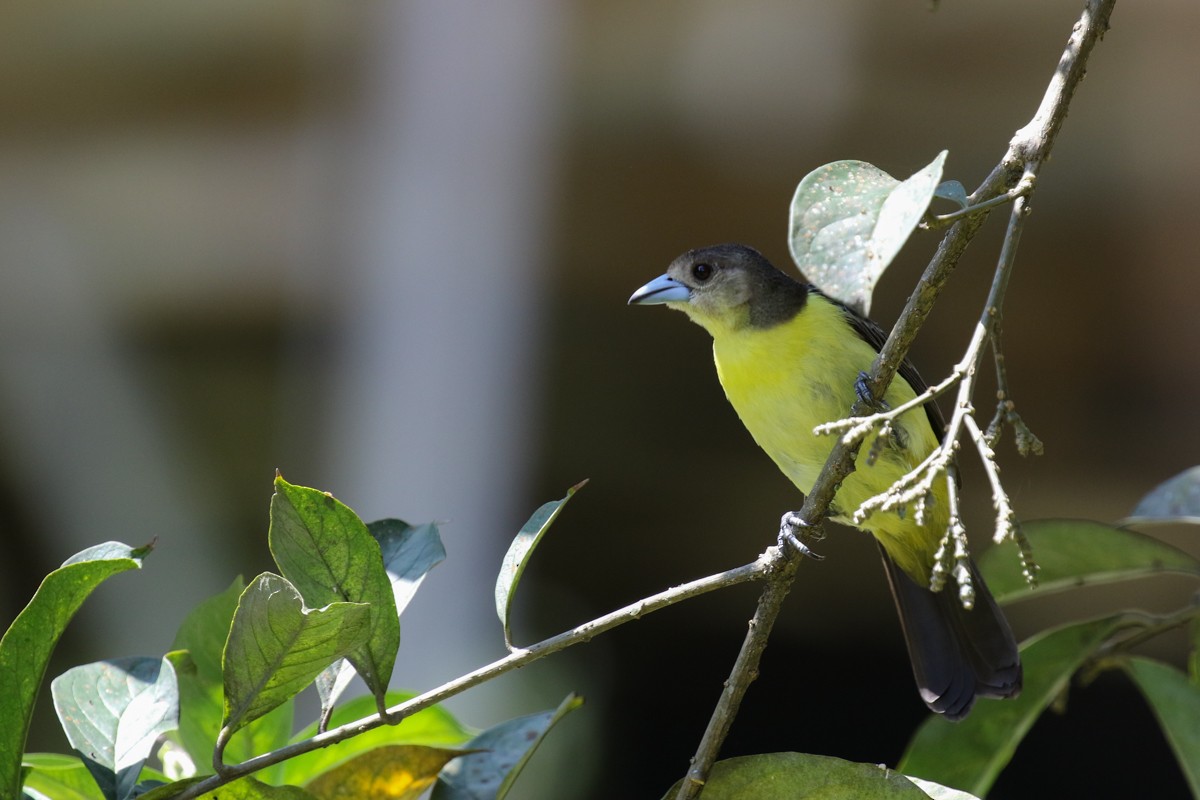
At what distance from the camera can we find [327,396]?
15.3 ft

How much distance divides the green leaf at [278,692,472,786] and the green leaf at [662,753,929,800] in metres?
0.29

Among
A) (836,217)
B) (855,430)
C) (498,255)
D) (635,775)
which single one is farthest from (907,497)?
(635,775)

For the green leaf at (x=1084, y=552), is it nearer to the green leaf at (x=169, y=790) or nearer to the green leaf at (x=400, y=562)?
the green leaf at (x=400, y=562)

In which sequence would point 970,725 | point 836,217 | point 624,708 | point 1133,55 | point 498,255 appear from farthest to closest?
point 624,708 < point 498,255 < point 1133,55 < point 970,725 < point 836,217

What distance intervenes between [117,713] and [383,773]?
0.73 ft

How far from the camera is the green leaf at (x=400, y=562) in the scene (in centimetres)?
99

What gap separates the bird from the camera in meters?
1.78

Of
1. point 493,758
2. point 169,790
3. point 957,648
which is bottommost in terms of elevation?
point 957,648

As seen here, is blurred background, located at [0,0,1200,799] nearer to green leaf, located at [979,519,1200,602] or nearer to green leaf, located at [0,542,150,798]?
green leaf, located at [979,519,1200,602]

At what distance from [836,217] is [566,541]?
13.6ft

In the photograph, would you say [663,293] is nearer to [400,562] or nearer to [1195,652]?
[1195,652]

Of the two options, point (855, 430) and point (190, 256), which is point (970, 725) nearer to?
point (855, 430)

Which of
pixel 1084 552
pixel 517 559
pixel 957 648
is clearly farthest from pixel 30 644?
pixel 957 648

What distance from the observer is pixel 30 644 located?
35.4 inches
